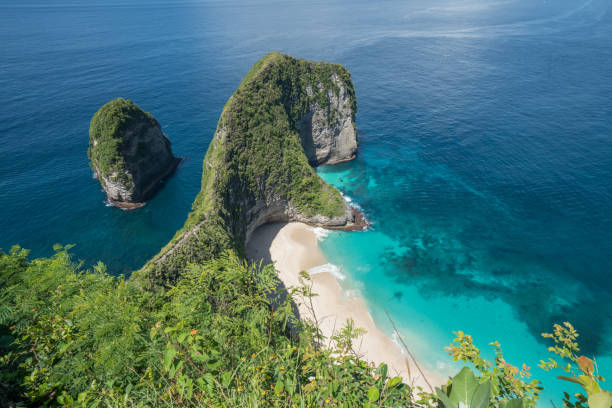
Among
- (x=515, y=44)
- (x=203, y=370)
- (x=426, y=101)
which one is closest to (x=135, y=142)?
(x=203, y=370)

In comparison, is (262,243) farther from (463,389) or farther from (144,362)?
(463,389)

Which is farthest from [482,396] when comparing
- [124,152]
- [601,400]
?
[124,152]

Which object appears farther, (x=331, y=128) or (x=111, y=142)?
(x=331, y=128)

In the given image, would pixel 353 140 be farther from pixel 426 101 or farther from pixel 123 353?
pixel 123 353

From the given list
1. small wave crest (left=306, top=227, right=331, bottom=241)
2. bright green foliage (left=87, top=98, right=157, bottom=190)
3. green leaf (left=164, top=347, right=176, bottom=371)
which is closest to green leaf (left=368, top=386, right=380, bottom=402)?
green leaf (left=164, top=347, right=176, bottom=371)

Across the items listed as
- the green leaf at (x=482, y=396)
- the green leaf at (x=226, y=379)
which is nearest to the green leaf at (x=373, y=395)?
the green leaf at (x=482, y=396)

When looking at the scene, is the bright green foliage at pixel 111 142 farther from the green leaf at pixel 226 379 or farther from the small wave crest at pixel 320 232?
the green leaf at pixel 226 379

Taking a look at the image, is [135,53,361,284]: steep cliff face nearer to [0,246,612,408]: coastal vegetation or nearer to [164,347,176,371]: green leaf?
[0,246,612,408]: coastal vegetation
